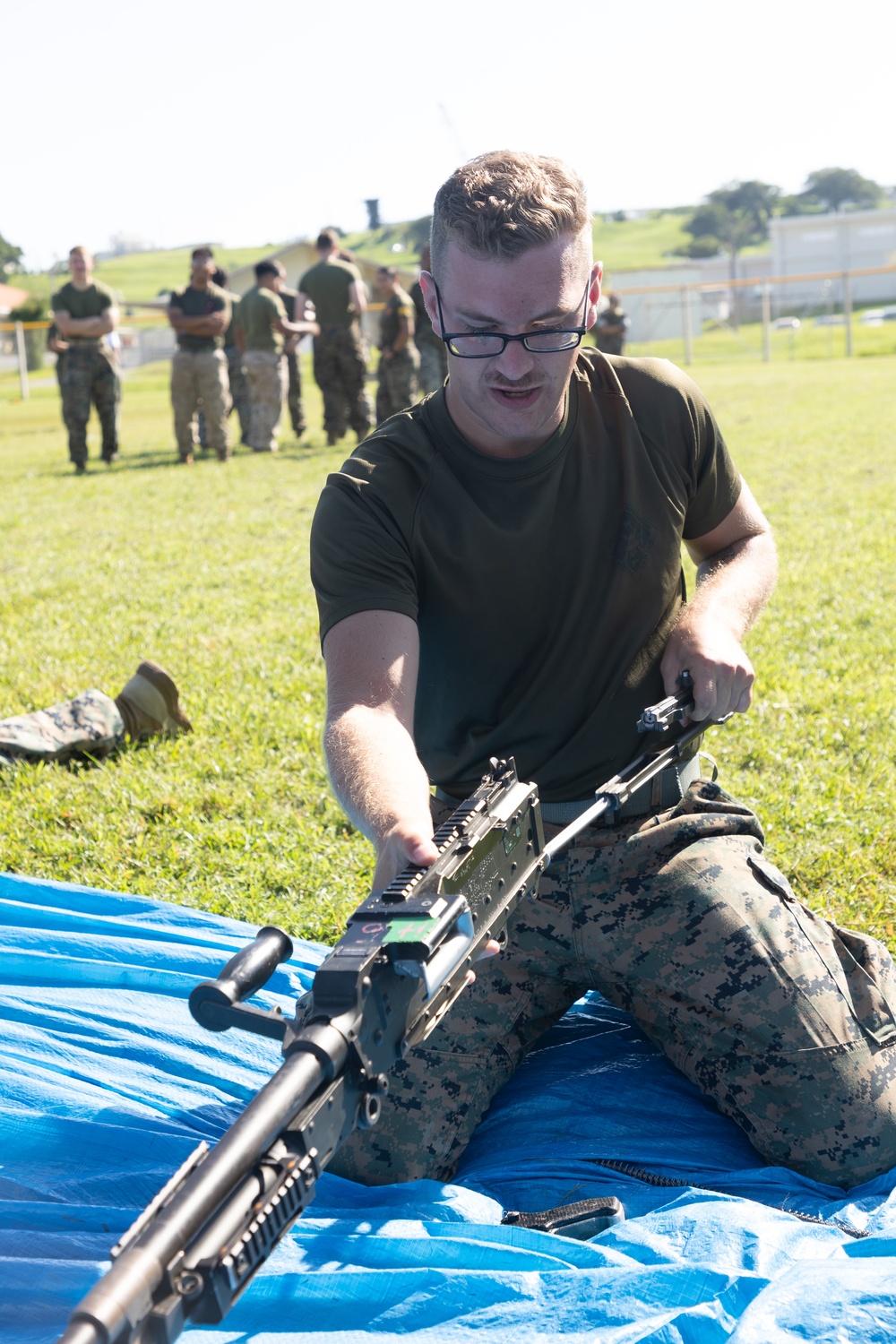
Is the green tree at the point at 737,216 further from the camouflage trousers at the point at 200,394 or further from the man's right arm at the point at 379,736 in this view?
the man's right arm at the point at 379,736

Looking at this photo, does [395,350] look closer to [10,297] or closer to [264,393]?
[264,393]

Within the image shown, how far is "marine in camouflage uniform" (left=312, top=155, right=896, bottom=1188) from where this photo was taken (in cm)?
269

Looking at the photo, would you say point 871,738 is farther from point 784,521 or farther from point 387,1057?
point 784,521

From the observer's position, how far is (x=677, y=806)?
306 cm

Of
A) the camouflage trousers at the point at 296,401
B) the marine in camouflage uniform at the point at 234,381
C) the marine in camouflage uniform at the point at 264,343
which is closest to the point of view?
the marine in camouflage uniform at the point at 264,343

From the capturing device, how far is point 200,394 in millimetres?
15969

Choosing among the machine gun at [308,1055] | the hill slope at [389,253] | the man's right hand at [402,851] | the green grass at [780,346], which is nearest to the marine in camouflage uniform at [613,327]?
the green grass at [780,346]

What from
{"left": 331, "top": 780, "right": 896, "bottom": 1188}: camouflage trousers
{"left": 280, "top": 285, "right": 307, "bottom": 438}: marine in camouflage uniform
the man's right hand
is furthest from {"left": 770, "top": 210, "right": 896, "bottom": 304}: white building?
the man's right hand

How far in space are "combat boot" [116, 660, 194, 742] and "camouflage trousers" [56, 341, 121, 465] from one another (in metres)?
10.9

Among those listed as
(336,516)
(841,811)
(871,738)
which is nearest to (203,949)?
(336,516)

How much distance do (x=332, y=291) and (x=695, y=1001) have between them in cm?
1481

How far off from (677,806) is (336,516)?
41.2 inches

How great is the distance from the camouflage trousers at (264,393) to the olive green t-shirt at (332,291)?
86 centimetres

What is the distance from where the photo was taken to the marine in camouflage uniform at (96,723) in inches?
217
